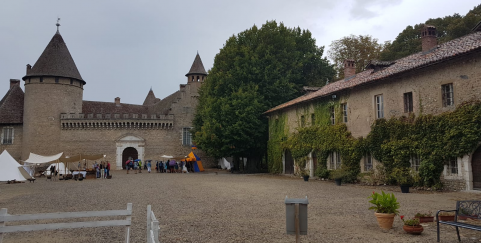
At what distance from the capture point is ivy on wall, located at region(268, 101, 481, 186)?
15008 mm

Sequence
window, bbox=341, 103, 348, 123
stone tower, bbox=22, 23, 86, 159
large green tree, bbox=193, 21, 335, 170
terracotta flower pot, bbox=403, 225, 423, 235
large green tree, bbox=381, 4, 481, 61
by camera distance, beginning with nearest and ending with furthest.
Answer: terracotta flower pot, bbox=403, 225, 423, 235 → window, bbox=341, 103, 348, 123 → large green tree, bbox=193, 21, 335, 170 → large green tree, bbox=381, 4, 481, 61 → stone tower, bbox=22, 23, 86, 159

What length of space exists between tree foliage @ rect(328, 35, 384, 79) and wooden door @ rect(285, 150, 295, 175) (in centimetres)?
1431

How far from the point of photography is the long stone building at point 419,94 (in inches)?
589

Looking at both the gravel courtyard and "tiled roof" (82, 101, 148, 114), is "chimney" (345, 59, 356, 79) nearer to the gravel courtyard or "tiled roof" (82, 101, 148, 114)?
the gravel courtyard

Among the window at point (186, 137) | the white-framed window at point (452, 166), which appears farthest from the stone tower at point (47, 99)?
the white-framed window at point (452, 166)

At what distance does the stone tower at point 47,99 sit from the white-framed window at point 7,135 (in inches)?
104

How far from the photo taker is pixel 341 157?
74.0 feet

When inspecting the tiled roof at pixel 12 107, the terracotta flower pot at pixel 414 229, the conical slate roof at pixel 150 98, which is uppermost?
the conical slate roof at pixel 150 98

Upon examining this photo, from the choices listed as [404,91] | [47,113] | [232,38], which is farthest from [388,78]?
[47,113]

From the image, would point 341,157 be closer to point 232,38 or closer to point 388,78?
point 388,78

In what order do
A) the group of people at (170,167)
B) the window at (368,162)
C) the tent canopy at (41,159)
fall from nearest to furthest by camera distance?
the window at (368,162)
the tent canopy at (41,159)
the group of people at (170,167)

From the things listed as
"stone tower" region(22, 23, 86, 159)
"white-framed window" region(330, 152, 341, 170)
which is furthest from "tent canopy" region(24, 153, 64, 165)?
"white-framed window" region(330, 152, 341, 170)

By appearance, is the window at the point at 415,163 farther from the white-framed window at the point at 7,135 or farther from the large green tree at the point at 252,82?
the white-framed window at the point at 7,135

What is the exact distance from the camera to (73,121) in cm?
4338
